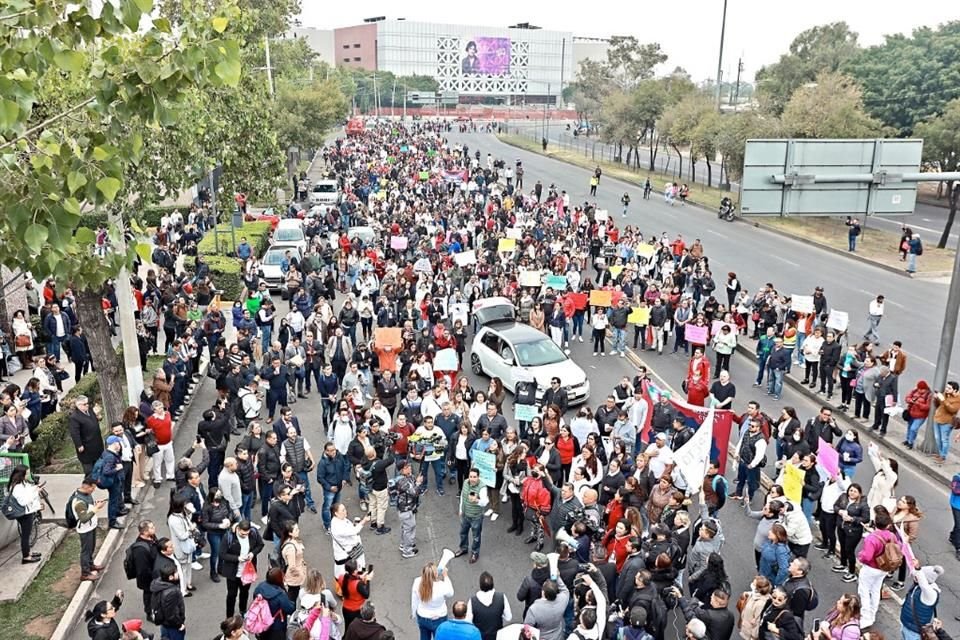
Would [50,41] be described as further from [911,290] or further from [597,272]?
[911,290]

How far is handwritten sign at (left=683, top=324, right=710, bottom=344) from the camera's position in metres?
19.1

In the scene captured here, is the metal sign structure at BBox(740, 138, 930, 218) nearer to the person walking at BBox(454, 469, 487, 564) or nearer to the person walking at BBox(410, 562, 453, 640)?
the person walking at BBox(454, 469, 487, 564)

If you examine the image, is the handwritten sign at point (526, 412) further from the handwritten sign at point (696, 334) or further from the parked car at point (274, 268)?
the parked car at point (274, 268)

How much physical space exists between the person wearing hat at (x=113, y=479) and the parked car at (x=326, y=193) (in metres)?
31.0

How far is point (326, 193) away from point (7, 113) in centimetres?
3964

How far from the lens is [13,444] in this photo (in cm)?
1253

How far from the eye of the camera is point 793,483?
11.4 metres

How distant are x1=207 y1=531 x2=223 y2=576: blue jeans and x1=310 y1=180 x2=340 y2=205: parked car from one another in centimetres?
3223

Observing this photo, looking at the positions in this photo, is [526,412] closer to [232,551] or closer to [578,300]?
[232,551]

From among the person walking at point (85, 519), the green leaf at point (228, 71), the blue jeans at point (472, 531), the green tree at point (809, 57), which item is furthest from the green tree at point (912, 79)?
the green leaf at point (228, 71)

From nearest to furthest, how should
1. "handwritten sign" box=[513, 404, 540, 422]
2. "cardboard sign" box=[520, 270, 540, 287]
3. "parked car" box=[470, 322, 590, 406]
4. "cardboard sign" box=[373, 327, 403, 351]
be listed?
"handwritten sign" box=[513, 404, 540, 422] < "parked car" box=[470, 322, 590, 406] < "cardboard sign" box=[373, 327, 403, 351] < "cardboard sign" box=[520, 270, 540, 287]

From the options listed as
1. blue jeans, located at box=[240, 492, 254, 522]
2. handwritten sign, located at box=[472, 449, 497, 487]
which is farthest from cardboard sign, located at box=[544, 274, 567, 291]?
blue jeans, located at box=[240, 492, 254, 522]

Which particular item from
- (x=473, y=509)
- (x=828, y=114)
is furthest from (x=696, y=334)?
(x=828, y=114)

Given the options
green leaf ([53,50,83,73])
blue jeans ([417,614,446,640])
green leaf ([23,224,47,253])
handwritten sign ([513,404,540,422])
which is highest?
green leaf ([53,50,83,73])
